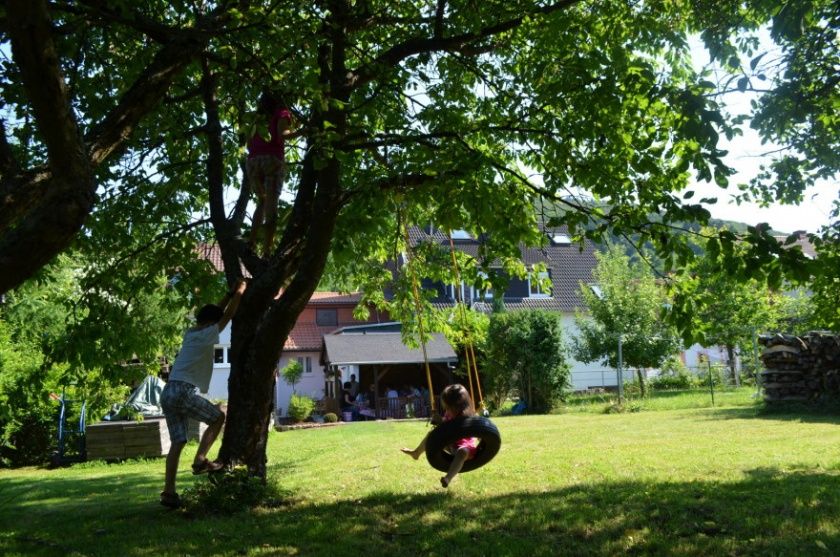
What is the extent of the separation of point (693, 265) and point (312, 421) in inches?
1006

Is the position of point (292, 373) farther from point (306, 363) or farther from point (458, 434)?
point (458, 434)

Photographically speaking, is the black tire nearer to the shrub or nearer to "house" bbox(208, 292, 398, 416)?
the shrub

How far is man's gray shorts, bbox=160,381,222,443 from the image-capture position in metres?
6.91

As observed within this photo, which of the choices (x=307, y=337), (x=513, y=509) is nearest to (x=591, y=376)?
(x=307, y=337)

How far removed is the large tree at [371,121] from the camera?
666 cm

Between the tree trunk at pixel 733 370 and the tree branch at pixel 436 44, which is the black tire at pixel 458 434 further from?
the tree trunk at pixel 733 370

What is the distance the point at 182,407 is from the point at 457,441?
106 inches

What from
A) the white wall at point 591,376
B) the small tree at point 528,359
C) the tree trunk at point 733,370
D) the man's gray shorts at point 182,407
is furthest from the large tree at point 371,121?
the white wall at point 591,376

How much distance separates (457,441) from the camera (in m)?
7.44

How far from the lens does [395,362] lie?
33.8m

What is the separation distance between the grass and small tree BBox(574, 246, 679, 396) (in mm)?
21212

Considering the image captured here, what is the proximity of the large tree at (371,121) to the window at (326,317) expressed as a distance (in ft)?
107

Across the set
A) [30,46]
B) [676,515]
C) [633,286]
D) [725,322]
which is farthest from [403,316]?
[725,322]

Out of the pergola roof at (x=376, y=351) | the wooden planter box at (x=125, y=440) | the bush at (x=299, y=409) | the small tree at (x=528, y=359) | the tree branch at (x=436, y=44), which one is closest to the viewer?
the tree branch at (x=436, y=44)
